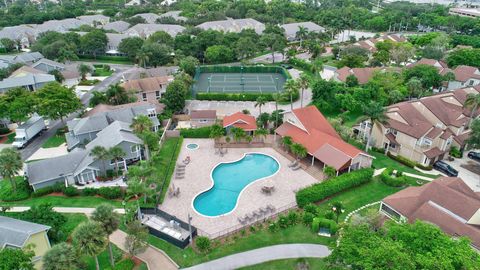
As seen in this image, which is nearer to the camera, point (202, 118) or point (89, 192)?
point (89, 192)

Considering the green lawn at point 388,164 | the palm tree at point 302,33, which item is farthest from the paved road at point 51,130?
the palm tree at point 302,33

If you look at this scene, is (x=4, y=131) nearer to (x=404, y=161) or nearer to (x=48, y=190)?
(x=48, y=190)

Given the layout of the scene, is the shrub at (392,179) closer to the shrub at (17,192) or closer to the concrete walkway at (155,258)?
the concrete walkway at (155,258)

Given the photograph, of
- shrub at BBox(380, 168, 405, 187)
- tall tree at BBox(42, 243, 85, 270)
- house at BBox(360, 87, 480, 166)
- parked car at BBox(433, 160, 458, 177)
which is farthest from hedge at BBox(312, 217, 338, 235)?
parked car at BBox(433, 160, 458, 177)

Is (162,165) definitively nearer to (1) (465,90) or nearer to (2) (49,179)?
(2) (49,179)

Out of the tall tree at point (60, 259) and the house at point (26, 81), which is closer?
the tall tree at point (60, 259)

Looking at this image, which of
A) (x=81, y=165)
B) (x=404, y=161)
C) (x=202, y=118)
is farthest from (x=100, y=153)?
(x=404, y=161)

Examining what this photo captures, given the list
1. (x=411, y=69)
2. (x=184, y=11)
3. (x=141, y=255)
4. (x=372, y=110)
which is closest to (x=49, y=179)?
(x=141, y=255)
